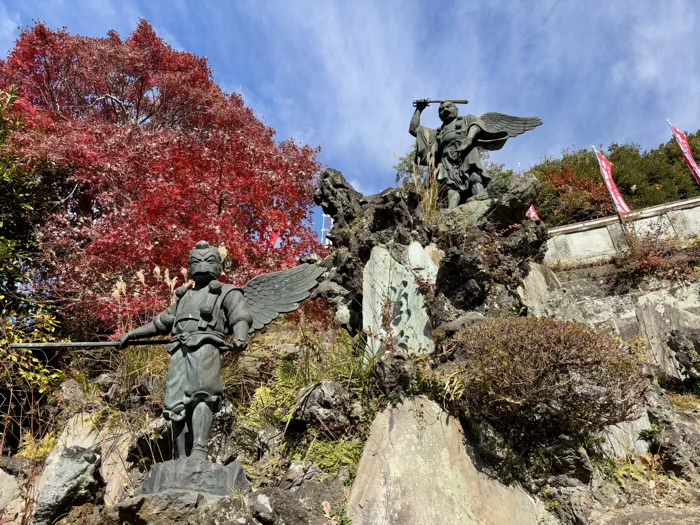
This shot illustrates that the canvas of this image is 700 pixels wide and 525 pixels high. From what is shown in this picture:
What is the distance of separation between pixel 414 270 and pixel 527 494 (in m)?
2.32

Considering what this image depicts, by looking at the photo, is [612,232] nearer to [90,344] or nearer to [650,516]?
[650,516]

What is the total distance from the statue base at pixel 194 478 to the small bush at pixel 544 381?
5.57ft

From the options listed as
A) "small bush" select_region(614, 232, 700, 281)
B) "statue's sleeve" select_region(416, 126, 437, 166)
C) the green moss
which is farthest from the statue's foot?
"small bush" select_region(614, 232, 700, 281)

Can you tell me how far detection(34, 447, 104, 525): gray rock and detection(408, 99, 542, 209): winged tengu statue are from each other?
214 inches

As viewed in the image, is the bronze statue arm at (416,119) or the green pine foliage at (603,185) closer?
the bronze statue arm at (416,119)

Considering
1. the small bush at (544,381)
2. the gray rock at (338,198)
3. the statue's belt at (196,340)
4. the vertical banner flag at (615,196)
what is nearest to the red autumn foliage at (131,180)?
the gray rock at (338,198)

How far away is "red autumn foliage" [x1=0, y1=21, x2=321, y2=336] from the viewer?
7.35 meters

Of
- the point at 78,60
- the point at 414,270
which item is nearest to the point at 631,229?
the point at 414,270

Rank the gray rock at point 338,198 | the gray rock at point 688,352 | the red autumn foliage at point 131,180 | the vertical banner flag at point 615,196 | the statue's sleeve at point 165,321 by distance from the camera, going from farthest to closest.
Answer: the vertical banner flag at point 615,196, the red autumn foliage at point 131,180, the gray rock at point 338,198, the gray rock at point 688,352, the statue's sleeve at point 165,321

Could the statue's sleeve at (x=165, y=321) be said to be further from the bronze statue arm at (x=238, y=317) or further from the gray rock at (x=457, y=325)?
the gray rock at (x=457, y=325)

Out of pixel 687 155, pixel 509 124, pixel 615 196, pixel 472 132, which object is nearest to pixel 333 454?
pixel 472 132

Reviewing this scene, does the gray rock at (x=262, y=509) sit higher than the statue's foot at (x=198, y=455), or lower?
lower

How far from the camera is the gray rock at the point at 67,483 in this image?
10.5ft

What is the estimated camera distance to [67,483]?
3291 millimetres
